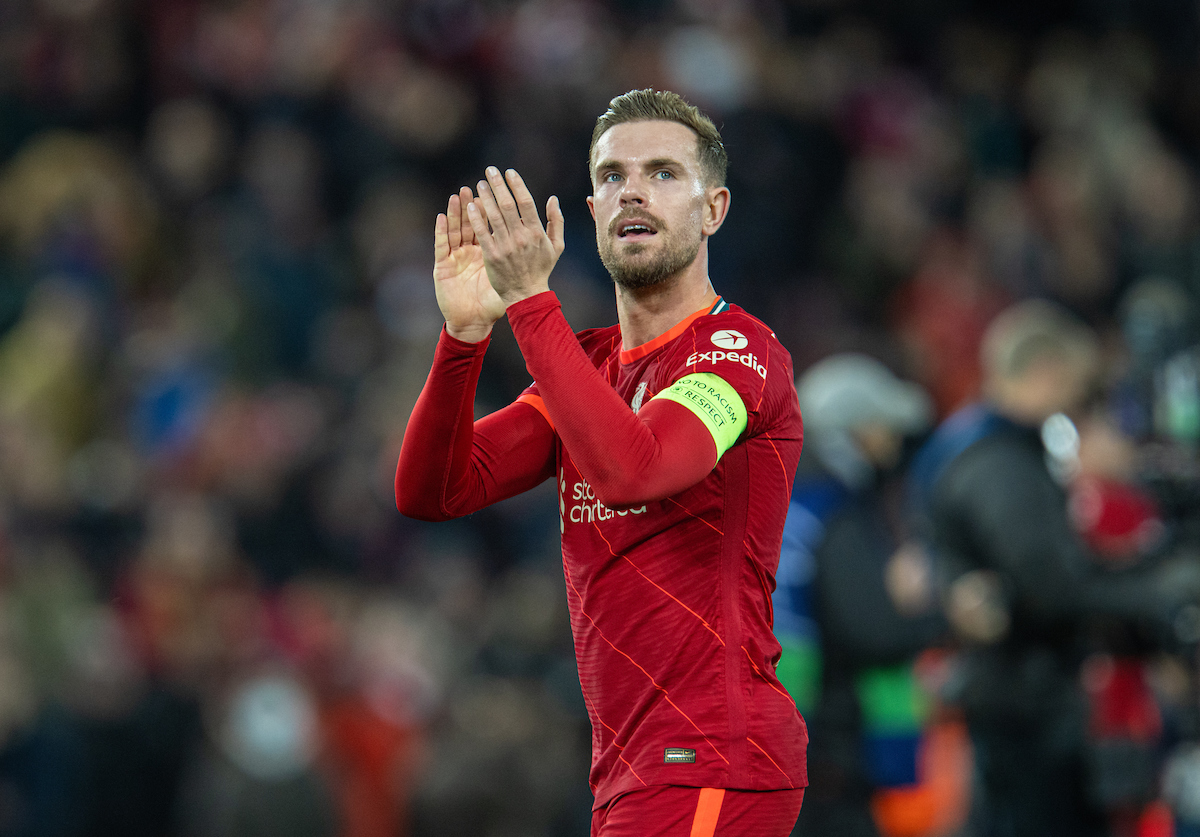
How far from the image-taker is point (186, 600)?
8.97m

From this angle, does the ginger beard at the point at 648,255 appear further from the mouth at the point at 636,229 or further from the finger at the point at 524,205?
the finger at the point at 524,205

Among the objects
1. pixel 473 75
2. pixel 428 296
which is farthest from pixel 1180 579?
pixel 473 75

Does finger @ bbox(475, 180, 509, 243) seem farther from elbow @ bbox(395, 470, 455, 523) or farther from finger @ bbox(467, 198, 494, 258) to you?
elbow @ bbox(395, 470, 455, 523)

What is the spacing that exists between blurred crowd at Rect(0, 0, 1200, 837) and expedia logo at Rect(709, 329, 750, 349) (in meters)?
3.95

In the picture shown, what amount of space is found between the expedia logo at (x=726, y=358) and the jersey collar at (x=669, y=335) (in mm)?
190

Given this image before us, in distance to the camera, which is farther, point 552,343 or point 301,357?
point 301,357

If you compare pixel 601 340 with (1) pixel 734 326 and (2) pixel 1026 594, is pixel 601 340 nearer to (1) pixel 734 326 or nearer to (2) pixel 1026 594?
(1) pixel 734 326

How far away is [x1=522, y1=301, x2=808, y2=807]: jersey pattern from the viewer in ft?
10.5

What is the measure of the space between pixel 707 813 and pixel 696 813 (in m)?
0.02

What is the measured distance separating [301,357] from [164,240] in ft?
5.17

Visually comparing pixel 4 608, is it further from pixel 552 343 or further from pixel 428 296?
pixel 552 343

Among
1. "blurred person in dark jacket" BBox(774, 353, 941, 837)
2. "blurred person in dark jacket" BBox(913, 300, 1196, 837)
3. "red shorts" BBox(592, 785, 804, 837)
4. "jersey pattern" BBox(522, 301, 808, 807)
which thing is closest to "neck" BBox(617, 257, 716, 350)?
"jersey pattern" BBox(522, 301, 808, 807)

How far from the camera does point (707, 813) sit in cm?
314

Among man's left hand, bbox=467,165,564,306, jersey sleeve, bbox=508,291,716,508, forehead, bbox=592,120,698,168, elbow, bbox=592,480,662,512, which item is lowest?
elbow, bbox=592,480,662,512
